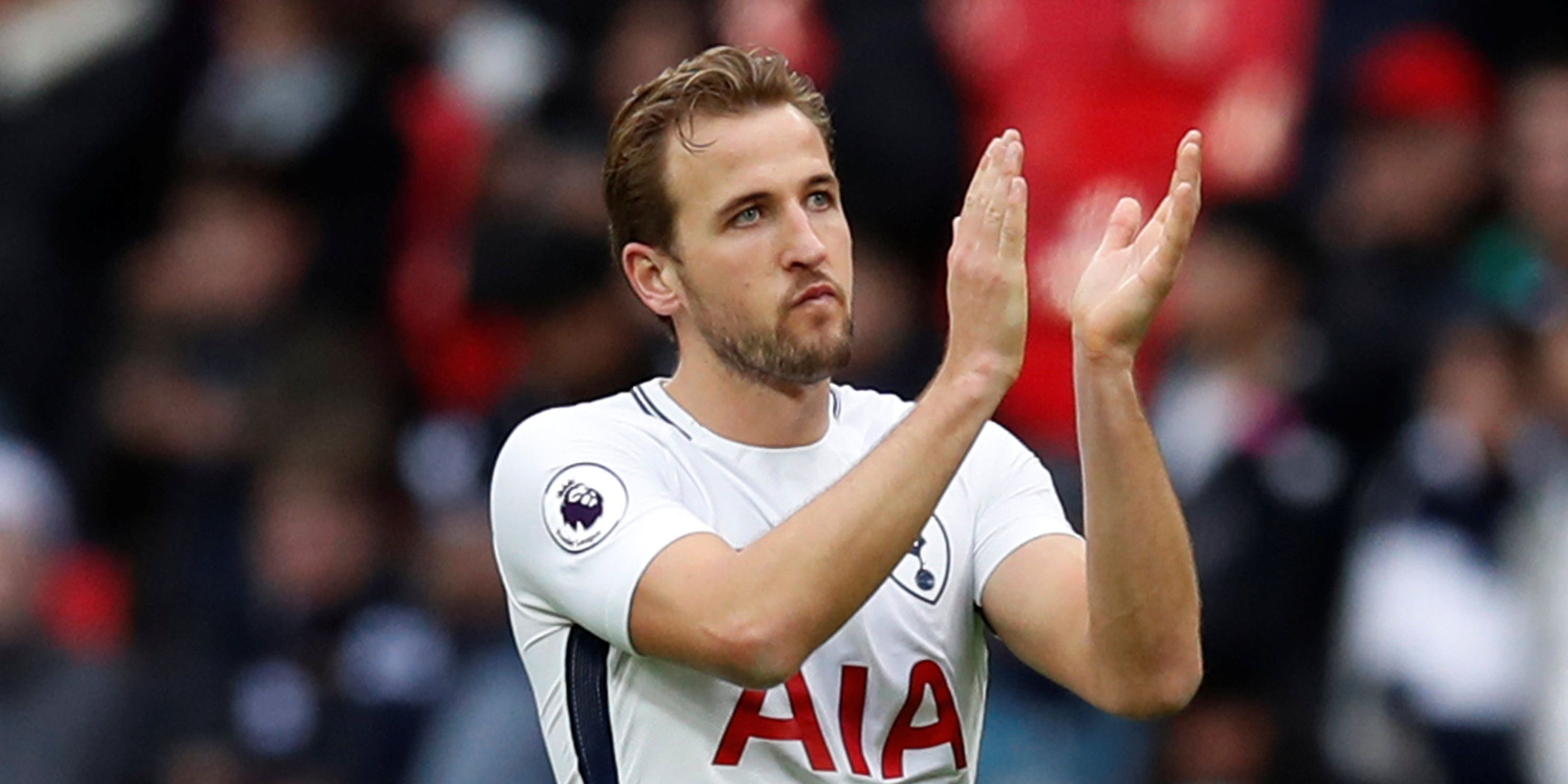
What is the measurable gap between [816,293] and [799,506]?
37cm

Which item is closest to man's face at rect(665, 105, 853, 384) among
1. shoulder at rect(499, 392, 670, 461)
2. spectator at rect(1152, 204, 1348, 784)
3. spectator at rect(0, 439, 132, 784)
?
shoulder at rect(499, 392, 670, 461)

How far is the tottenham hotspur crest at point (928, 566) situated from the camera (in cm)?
504

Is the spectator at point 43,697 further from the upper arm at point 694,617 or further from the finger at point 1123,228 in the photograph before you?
the finger at point 1123,228

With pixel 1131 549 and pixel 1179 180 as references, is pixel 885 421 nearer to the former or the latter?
pixel 1131 549

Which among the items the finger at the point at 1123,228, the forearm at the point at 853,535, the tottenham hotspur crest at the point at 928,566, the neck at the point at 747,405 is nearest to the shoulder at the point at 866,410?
the neck at the point at 747,405

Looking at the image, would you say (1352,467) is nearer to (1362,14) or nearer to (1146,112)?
(1146,112)

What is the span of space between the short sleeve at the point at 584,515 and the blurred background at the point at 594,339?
3185 millimetres

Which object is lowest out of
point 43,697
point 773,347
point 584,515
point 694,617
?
point 43,697

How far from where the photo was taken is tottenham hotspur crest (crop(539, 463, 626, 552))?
4.80 metres

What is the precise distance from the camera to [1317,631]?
7984mm

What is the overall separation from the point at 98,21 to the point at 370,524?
2.54 m

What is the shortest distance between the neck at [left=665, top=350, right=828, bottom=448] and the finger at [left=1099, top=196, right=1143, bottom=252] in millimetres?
587

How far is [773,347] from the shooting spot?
4977 mm

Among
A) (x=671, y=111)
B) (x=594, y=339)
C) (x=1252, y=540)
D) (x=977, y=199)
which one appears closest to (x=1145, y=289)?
(x=977, y=199)
